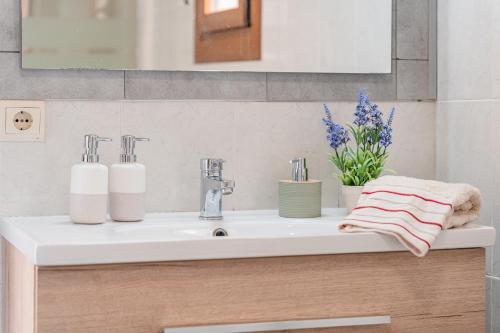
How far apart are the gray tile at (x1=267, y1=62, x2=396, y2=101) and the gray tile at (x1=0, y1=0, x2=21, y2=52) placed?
0.57 m

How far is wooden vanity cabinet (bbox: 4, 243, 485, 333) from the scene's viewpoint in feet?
4.56

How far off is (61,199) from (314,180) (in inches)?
22.7

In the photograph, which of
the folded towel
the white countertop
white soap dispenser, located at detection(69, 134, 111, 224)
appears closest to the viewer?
the white countertop

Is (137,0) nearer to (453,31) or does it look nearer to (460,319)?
(453,31)

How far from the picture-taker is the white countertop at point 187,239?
1.39 m

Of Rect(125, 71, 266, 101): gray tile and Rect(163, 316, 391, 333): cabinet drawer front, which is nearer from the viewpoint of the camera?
Rect(163, 316, 391, 333): cabinet drawer front

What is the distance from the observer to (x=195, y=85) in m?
1.92

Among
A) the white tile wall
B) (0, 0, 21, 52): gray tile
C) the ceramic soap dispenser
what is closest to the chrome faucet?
the ceramic soap dispenser

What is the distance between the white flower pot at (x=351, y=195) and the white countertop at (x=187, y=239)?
0.04 metres

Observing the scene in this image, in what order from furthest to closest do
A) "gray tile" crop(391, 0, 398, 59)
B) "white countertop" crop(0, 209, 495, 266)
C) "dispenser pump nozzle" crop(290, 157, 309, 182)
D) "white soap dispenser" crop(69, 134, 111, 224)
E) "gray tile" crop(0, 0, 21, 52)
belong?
"gray tile" crop(391, 0, 398, 59), "dispenser pump nozzle" crop(290, 157, 309, 182), "gray tile" crop(0, 0, 21, 52), "white soap dispenser" crop(69, 134, 111, 224), "white countertop" crop(0, 209, 495, 266)

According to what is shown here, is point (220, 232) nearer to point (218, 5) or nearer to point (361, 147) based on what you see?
point (361, 147)

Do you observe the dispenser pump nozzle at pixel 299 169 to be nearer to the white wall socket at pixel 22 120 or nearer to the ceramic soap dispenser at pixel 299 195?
the ceramic soap dispenser at pixel 299 195

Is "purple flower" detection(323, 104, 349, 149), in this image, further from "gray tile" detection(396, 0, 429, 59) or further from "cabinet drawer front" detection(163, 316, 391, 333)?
"cabinet drawer front" detection(163, 316, 391, 333)

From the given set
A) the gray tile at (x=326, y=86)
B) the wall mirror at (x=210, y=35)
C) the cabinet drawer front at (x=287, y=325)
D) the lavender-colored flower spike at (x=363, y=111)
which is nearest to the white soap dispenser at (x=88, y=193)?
the wall mirror at (x=210, y=35)
